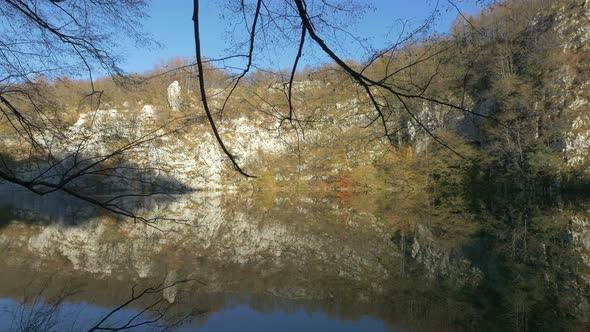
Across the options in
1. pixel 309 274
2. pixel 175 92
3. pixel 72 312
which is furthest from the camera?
pixel 309 274

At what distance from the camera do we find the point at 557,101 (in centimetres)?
2919

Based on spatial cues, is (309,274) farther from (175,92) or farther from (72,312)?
(175,92)

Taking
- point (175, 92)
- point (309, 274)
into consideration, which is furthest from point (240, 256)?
point (175, 92)

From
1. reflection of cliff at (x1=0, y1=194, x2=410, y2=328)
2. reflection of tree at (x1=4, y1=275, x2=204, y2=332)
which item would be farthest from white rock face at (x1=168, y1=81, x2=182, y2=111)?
reflection of cliff at (x1=0, y1=194, x2=410, y2=328)

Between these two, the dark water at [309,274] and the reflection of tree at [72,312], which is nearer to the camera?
the reflection of tree at [72,312]

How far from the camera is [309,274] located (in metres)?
9.27

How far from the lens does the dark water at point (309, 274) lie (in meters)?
6.31

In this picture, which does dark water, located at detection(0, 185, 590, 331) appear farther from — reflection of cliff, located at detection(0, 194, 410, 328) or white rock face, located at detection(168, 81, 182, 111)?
white rock face, located at detection(168, 81, 182, 111)

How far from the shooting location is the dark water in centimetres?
631

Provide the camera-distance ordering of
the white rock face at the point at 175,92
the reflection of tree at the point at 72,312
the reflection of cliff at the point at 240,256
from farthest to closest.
Answer: the reflection of cliff at the point at 240,256 → the reflection of tree at the point at 72,312 → the white rock face at the point at 175,92

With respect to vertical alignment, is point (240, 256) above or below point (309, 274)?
above

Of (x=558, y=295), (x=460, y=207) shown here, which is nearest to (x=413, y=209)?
(x=460, y=207)

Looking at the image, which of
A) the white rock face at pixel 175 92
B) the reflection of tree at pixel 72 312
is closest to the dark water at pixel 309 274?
the reflection of tree at pixel 72 312

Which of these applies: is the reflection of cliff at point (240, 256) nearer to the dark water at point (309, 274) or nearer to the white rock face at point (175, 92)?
the dark water at point (309, 274)
